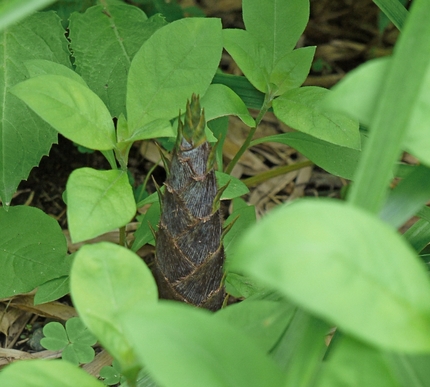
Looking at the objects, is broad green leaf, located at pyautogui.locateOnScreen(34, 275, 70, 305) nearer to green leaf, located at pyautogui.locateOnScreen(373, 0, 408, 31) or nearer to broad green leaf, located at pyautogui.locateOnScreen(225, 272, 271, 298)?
broad green leaf, located at pyautogui.locateOnScreen(225, 272, 271, 298)

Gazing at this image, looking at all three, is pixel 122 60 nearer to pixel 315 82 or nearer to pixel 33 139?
pixel 33 139

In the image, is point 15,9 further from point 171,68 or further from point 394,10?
point 394,10

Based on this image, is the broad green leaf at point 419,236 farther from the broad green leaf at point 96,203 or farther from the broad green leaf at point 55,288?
the broad green leaf at point 55,288

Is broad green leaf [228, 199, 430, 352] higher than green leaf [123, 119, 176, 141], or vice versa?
broad green leaf [228, 199, 430, 352]

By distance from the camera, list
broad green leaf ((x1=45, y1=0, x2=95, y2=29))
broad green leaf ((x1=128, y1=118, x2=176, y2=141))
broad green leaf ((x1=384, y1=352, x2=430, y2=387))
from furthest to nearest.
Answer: broad green leaf ((x1=45, y1=0, x2=95, y2=29)) → broad green leaf ((x1=128, y1=118, x2=176, y2=141)) → broad green leaf ((x1=384, y1=352, x2=430, y2=387))

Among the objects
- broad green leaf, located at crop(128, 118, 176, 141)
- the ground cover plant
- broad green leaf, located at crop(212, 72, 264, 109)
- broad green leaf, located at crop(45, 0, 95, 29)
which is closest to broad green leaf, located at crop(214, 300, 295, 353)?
the ground cover plant

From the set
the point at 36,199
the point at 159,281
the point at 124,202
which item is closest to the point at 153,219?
the point at 159,281

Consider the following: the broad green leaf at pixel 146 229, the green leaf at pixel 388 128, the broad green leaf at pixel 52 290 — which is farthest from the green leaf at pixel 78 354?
the green leaf at pixel 388 128
